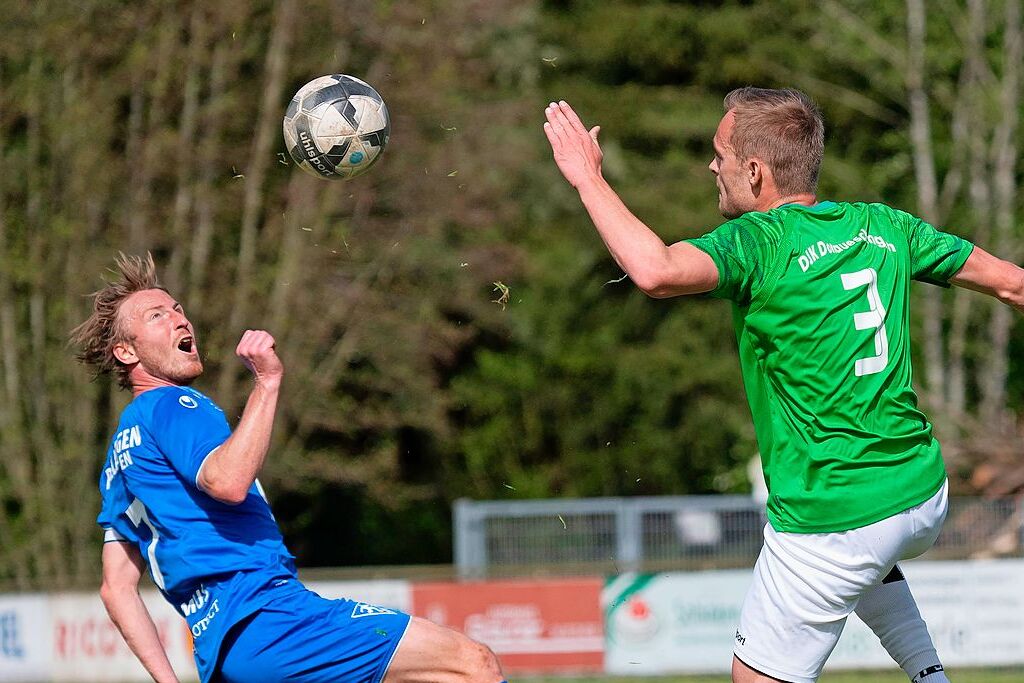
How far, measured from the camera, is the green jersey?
13.5 ft

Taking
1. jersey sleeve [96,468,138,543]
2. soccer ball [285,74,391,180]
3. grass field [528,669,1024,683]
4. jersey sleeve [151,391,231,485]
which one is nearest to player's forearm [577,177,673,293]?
jersey sleeve [151,391,231,485]

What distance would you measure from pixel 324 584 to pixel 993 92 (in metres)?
13.8

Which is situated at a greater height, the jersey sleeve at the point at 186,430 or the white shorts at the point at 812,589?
the jersey sleeve at the point at 186,430

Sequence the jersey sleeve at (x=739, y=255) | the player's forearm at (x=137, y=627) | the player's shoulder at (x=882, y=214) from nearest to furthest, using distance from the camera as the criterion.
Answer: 1. the jersey sleeve at (x=739, y=255)
2. the player's shoulder at (x=882, y=214)
3. the player's forearm at (x=137, y=627)

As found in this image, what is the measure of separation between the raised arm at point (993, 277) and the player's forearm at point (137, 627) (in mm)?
2827

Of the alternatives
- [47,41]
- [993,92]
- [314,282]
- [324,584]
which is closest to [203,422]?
[324,584]

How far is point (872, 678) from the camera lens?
12742mm

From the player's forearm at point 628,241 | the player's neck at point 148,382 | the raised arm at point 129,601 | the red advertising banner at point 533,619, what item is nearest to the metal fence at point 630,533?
the red advertising banner at point 533,619

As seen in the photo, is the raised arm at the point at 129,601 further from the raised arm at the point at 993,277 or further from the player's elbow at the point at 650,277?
the raised arm at the point at 993,277

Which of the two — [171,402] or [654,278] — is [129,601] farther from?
[654,278]

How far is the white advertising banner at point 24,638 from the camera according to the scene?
13867 mm

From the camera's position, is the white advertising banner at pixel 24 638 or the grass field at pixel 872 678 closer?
the grass field at pixel 872 678

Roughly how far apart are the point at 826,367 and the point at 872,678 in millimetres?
9279

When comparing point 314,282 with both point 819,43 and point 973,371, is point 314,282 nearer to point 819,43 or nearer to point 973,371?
point 819,43
